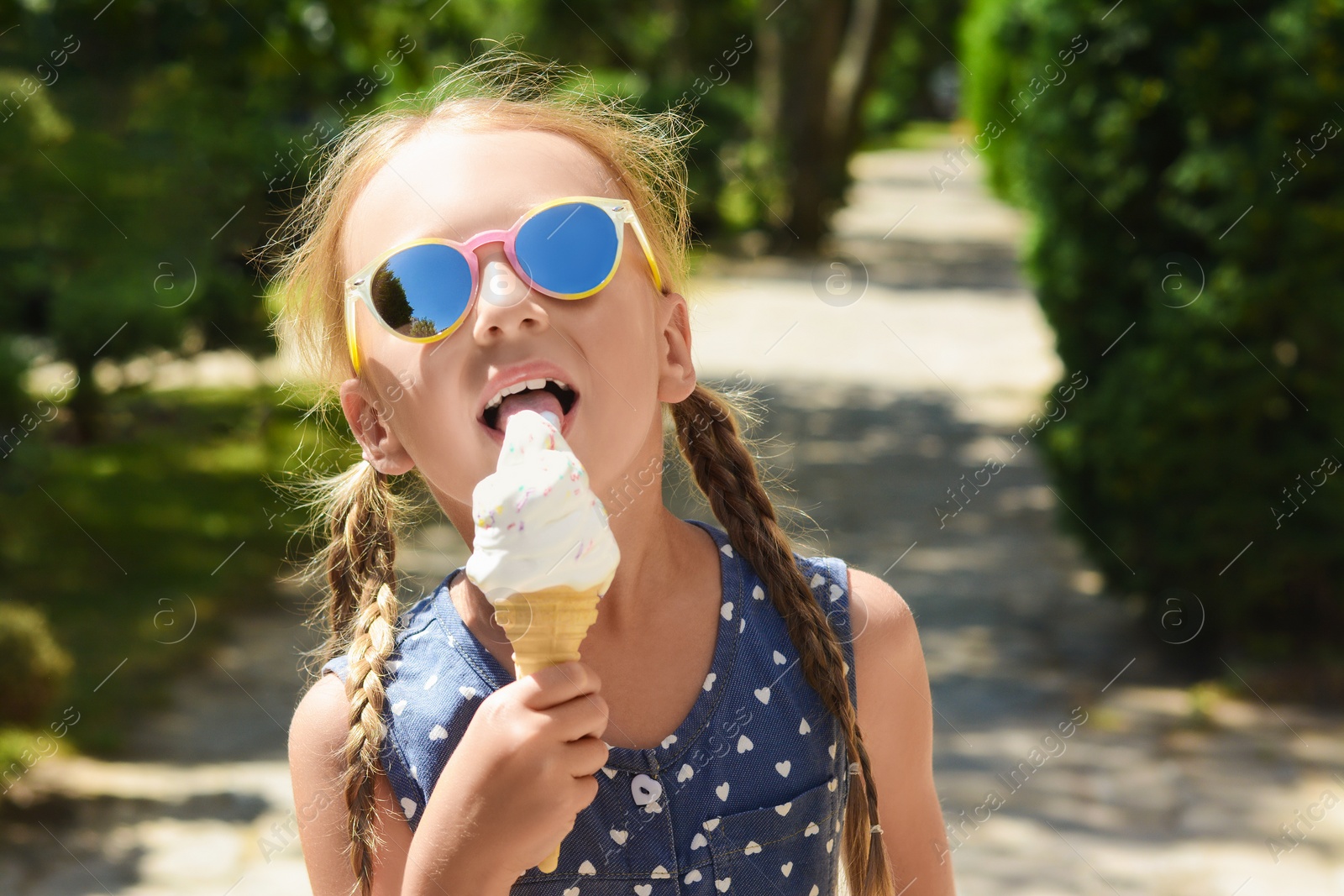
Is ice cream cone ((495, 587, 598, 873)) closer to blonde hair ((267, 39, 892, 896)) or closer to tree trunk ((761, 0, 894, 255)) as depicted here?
blonde hair ((267, 39, 892, 896))

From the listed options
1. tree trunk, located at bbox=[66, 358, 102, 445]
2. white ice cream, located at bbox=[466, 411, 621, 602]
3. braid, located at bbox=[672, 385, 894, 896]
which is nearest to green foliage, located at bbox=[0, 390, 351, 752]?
tree trunk, located at bbox=[66, 358, 102, 445]

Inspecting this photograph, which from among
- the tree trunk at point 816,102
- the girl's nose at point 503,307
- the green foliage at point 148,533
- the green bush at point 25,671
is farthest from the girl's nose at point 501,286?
the tree trunk at point 816,102

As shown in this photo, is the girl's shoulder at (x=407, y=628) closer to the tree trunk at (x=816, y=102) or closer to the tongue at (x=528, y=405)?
the tongue at (x=528, y=405)

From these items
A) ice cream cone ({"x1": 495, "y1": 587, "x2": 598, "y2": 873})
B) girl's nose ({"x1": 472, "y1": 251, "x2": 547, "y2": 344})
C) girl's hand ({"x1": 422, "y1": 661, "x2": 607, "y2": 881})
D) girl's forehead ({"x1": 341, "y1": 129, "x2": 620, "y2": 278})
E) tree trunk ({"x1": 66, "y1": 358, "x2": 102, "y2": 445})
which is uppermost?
tree trunk ({"x1": 66, "y1": 358, "x2": 102, "y2": 445})

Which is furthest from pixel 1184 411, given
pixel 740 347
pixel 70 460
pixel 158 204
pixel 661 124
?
pixel 740 347

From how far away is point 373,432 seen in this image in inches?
60.8

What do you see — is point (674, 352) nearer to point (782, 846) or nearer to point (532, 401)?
point (532, 401)

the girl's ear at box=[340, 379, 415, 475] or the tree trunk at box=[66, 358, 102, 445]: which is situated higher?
the tree trunk at box=[66, 358, 102, 445]

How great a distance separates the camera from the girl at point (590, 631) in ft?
4.41

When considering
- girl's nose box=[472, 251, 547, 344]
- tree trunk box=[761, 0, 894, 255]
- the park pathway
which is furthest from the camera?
tree trunk box=[761, 0, 894, 255]

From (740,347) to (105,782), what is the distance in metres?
9.25

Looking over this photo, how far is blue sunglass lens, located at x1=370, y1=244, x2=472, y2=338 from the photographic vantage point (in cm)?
137

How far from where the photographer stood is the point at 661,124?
196 cm

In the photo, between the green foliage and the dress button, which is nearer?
the dress button
